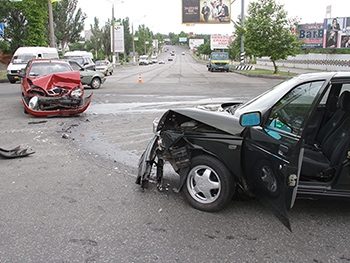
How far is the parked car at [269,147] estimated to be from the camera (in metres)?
3.53

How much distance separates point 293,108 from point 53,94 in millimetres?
8016

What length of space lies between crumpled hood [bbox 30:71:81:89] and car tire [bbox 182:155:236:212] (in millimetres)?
7393

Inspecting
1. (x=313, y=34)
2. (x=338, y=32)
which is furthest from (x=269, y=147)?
(x=313, y=34)

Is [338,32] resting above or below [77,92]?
above

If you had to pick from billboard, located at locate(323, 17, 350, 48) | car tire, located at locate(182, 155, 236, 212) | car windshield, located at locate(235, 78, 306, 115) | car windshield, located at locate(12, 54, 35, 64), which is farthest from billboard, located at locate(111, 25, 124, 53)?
car tire, located at locate(182, 155, 236, 212)

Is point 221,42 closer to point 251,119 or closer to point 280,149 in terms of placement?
point 251,119

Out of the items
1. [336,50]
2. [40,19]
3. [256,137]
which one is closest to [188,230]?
[256,137]

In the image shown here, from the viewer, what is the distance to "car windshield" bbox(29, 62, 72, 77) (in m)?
11.5

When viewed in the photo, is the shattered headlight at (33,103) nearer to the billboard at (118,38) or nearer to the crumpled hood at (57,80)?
the crumpled hood at (57,80)

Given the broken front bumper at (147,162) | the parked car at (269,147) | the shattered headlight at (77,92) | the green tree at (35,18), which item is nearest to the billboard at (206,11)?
the green tree at (35,18)

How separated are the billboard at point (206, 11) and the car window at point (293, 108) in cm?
4409

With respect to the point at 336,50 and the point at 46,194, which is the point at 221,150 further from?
the point at 336,50

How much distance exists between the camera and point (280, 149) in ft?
11.5

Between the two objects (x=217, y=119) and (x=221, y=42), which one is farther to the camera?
(x=221, y=42)
